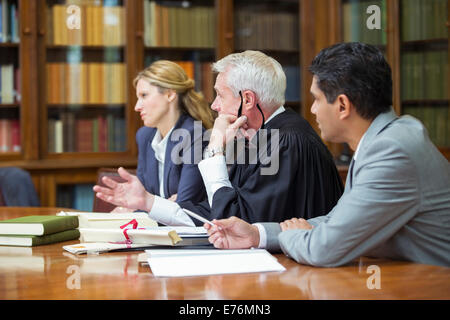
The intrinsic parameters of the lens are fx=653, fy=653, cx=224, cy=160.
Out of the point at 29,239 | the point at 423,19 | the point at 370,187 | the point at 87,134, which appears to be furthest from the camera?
the point at 87,134

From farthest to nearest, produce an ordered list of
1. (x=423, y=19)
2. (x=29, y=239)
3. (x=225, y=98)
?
(x=423, y=19)
(x=225, y=98)
(x=29, y=239)

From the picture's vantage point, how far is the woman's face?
330cm

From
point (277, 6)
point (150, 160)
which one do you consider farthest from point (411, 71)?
point (150, 160)

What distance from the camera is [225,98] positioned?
8.00 feet

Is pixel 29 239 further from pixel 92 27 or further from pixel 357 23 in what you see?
pixel 357 23

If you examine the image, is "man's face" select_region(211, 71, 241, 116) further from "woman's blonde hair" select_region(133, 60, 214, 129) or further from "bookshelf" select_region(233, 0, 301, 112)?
"bookshelf" select_region(233, 0, 301, 112)

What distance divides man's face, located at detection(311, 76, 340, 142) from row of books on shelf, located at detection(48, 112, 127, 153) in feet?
10.0

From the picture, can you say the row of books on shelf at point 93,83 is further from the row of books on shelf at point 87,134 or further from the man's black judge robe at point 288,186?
the man's black judge robe at point 288,186

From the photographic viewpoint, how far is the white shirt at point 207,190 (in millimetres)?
2262

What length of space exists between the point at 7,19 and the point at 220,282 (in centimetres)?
347

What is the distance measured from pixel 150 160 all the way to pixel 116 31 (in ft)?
5.25

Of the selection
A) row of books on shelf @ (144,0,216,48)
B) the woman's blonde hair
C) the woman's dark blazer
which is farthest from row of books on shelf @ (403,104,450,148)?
the woman's dark blazer

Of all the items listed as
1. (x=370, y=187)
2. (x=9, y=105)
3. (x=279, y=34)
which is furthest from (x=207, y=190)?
(x=279, y=34)

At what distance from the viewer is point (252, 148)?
2307mm
